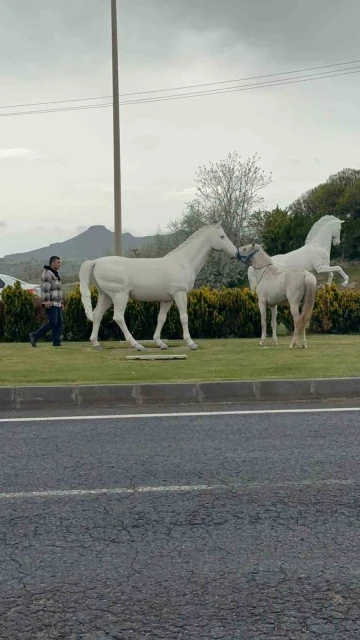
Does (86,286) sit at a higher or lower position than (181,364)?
higher

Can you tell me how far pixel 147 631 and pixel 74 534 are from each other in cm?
121

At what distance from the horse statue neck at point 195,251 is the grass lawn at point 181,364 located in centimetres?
169

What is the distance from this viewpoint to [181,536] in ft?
13.1

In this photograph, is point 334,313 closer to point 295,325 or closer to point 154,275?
point 295,325

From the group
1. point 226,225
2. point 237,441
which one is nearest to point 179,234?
point 226,225

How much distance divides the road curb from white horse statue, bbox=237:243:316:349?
4.07 metres

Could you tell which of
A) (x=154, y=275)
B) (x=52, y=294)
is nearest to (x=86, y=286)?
(x=52, y=294)

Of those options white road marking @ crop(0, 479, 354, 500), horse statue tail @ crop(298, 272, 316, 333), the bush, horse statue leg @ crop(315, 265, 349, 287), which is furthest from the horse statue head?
white road marking @ crop(0, 479, 354, 500)

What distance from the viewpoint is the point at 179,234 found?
50219mm

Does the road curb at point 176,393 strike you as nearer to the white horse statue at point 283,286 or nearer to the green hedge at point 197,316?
the white horse statue at point 283,286

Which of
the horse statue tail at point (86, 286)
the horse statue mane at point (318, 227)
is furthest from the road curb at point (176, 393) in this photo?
the horse statue mane at point (318, 227)

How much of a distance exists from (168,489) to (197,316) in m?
12.3

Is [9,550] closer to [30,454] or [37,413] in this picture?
[30,454]

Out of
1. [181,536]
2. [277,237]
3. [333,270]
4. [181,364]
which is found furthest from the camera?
[277,237]
